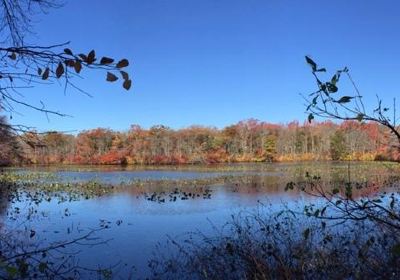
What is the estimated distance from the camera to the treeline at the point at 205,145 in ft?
256

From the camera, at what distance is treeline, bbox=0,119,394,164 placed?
77938 mm

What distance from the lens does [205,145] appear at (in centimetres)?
8394

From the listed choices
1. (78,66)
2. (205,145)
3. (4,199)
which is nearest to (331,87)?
(78,66)

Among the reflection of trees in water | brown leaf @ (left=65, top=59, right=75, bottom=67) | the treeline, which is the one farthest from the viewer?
the treeline

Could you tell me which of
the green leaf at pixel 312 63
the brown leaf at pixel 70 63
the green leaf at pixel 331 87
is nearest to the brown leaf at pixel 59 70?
the brown leaf at pixel 70 63

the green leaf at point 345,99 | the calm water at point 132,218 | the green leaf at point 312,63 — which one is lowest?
the calm water at point 132,218

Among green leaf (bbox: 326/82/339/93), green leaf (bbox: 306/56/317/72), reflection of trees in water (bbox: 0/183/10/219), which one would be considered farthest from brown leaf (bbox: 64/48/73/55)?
reflection of trees in water (bbox: 0/183/10/219)

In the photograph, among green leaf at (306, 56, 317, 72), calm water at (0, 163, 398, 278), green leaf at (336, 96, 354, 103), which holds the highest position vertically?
green leaf at (306, 56, 317, 72)

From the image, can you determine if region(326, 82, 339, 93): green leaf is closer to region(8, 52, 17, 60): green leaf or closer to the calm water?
region(8, 52, 17, 60): green leaf

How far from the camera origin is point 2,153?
1973 mm

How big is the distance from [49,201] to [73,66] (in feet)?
66.7

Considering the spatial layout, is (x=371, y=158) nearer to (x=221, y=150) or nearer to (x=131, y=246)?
(x=221, y=150)

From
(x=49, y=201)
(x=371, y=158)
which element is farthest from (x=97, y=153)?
(x=49, y=201)

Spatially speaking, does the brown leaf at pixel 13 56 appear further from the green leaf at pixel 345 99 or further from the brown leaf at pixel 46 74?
the green leaf at pixel 345 99
